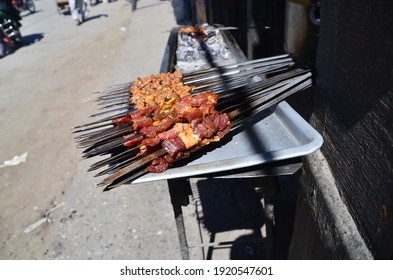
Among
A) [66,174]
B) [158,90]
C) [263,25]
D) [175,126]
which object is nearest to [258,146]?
[175,126]

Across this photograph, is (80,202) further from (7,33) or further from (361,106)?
(7,33)

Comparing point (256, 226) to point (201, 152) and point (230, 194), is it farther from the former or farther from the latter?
point (201, 152)

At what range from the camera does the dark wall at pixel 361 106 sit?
1.58 meters

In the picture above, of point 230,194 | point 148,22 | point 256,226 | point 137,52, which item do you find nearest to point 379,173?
point 256,226

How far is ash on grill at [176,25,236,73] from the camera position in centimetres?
391

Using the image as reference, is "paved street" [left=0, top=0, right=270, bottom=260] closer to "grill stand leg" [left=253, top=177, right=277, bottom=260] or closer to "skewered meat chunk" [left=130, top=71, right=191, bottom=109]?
"grill stand leg" [left=253, top=177, right=277, bottom=260]

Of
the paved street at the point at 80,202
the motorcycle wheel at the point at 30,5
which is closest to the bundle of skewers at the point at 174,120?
the paved street at the point at 80,202

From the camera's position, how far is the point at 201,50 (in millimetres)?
4246

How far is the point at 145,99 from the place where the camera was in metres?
2.65

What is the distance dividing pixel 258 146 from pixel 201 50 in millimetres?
2492

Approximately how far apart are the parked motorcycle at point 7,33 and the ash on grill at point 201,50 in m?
10.9

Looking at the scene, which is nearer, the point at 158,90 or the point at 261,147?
the point at 261,147

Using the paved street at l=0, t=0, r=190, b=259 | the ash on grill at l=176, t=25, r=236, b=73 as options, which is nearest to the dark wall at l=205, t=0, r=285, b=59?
the ash on grill at l=176, t=25, r=236, b=73

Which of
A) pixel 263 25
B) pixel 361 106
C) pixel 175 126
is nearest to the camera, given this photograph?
pixel 361 106
